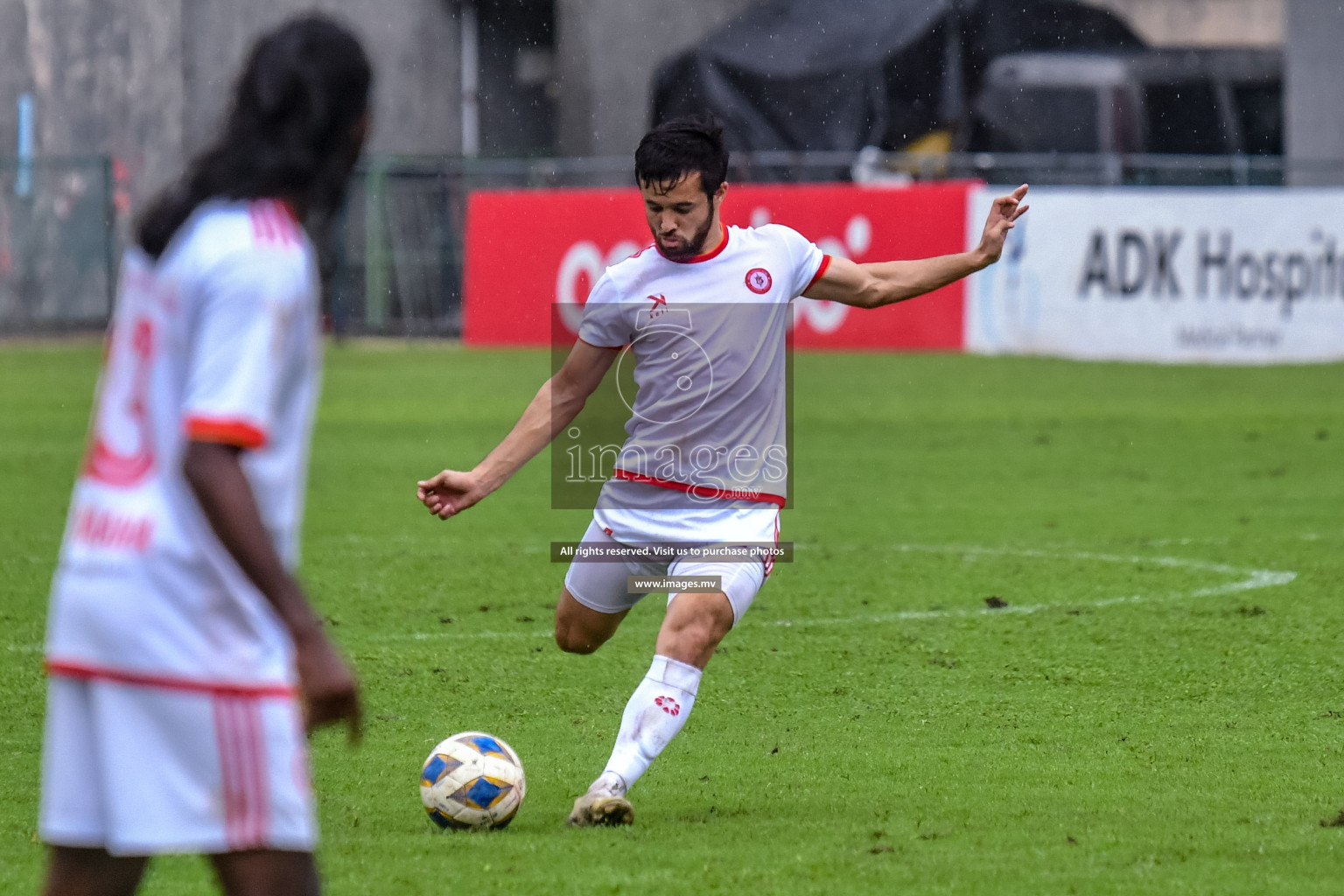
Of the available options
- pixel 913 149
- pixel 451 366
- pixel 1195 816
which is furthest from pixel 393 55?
pixel 1195 816

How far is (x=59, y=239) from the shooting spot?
2717 cm

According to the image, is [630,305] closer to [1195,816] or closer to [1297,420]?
[1195,816]

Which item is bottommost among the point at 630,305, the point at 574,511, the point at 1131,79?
the point at 574,511

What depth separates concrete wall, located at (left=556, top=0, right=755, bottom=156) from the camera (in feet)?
104

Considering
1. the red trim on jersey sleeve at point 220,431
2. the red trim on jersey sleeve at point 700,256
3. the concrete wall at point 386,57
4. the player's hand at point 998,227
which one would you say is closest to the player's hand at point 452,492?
the red trim on jersey sleeve at point 700,256

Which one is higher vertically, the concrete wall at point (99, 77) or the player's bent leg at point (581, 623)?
the concrete wall at point (99, 77)

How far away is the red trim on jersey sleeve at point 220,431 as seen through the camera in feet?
8.99

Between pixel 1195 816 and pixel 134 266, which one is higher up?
pixel 134 266

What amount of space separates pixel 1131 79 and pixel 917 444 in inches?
529

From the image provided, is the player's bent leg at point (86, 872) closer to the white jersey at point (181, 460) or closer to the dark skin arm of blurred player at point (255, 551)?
the white jersey at point (181, 460)

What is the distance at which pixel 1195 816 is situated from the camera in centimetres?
523

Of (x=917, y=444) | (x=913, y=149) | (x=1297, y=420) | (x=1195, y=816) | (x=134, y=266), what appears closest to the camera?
(x=134, y=266)

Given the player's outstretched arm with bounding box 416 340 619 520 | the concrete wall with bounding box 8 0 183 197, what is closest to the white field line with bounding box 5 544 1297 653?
the player's outstretched arm with bounding box 416 340 619 520

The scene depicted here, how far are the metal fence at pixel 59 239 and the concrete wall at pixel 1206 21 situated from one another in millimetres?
15378
